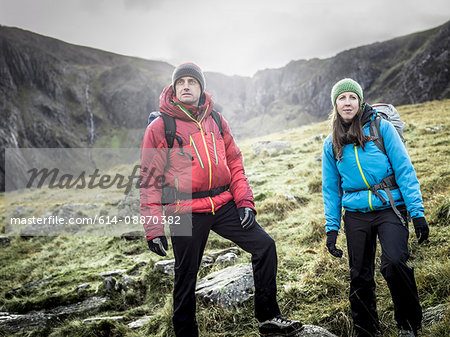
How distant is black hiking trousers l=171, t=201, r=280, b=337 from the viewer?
3.35 metres

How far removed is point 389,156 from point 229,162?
6.96 ft

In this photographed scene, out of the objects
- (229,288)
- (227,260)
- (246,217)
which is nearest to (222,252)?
(227,260)

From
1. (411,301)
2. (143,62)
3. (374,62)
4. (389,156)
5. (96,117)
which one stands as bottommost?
(411,301)

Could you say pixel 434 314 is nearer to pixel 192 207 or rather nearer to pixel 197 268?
pixel 197 268

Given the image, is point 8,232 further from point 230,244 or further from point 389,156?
point 389,156

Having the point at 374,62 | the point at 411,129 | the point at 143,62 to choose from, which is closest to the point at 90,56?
the point at 143,62

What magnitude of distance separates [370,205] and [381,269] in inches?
28.1

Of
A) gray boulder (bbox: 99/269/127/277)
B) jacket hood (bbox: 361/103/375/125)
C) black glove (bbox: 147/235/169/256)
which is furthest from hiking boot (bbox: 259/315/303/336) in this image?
gray boulder (bbox: 99/269/127/277)

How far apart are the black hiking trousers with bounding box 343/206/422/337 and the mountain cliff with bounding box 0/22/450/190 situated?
88425 millimetres

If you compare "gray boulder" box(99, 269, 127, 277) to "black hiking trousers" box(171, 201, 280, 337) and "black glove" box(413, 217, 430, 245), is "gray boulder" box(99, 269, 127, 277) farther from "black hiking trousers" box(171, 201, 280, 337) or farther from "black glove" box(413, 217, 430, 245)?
"black glove" box(413, 217, 430, 245)

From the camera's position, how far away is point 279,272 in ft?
16.8

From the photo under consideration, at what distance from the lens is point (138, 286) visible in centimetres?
591

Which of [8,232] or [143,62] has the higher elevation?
[143,62]

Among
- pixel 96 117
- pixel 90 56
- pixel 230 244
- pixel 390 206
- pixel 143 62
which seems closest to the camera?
pixel 390 206
